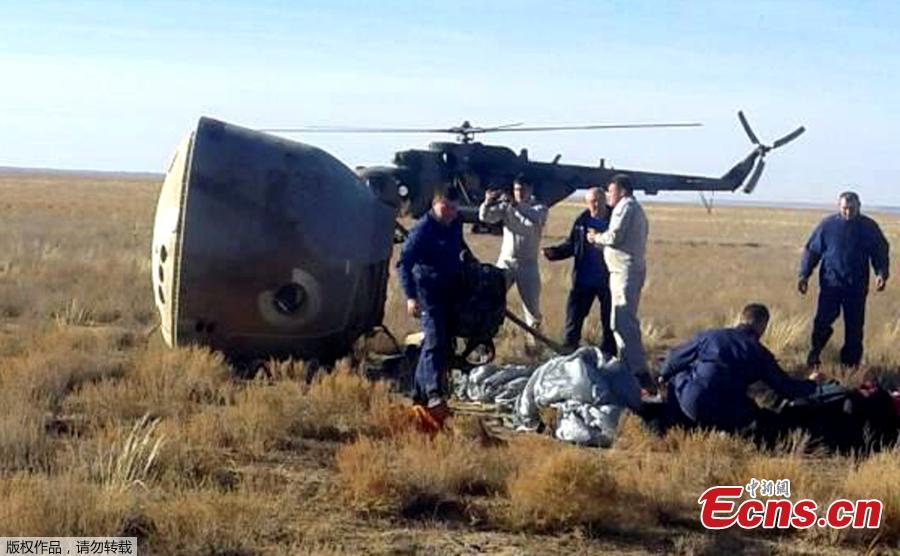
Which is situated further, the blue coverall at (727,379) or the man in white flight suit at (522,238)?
the man in white flight suit at (522,238)

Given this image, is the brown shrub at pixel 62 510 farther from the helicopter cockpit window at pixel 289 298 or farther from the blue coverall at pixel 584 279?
the blue coverall at pixel 584 279

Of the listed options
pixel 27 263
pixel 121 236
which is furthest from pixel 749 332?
pixel 121 236

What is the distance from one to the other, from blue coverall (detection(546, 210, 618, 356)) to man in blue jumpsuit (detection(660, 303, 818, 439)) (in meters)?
3.11

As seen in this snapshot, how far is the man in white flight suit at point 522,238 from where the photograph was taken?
13047 mm

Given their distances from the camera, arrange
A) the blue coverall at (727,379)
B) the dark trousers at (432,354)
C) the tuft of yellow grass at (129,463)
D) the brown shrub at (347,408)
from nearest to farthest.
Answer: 1. the tuft of yellow grass at (129,463)
2. the blue coverall at (727,379)
3. the brown shrub at (347,408)
4. the dark trousers at (432,354)

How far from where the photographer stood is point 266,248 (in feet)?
36.2

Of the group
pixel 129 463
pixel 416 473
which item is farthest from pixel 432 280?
pixel 129 463

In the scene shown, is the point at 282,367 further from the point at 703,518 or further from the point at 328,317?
the point at 703,518

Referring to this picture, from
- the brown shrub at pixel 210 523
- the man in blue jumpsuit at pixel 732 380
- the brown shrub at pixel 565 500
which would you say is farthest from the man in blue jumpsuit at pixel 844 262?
the brown shrub at pixel 210 523

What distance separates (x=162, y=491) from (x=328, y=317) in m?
4.47

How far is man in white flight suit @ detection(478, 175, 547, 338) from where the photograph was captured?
1305cm

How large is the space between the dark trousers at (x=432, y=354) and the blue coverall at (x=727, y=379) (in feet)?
5.81

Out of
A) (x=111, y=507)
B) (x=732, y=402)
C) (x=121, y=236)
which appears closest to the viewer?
(x=111, y=507)

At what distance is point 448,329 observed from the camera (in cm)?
1008
